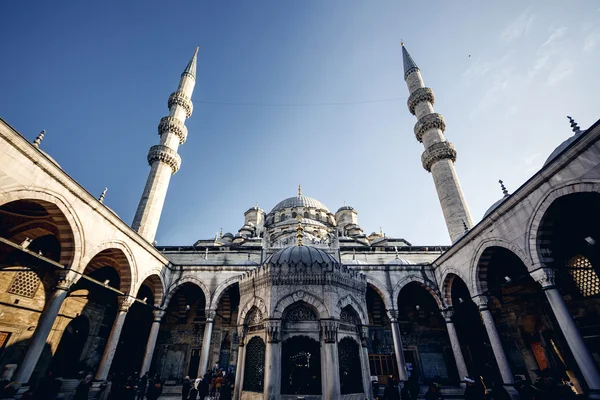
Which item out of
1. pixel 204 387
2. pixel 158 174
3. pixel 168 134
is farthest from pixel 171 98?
pixel 204 387

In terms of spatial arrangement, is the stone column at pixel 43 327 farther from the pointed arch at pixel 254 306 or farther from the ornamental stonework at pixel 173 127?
the ornamental stonework at pixel 173 127

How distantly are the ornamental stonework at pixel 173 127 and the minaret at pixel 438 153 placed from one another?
62.6 feet

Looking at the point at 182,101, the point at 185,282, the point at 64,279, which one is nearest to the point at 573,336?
the point at 64,279

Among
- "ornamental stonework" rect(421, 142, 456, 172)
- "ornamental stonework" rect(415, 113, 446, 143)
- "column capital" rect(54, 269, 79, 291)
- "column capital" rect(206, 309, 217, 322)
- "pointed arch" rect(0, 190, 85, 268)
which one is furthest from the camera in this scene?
"ornamental stonework" rect(415, 113, 446, 143)

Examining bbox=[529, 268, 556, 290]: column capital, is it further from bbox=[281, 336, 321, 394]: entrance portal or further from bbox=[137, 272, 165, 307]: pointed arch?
bbox=[137, 272, 165, 307]: pointed arch

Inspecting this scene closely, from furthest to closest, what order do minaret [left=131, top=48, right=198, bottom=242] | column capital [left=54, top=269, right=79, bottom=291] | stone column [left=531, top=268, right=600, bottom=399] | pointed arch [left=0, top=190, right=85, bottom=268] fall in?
minaret [left=131, top=48, right=198, bottom=242], column capital [left=54, top=269, right=79, bottom=291], pointed arch [left=0, top=190, right=85, bottom=268], stone column [left=531, top=268, right=600, bottom=399]

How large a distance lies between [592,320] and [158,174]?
2337 cm

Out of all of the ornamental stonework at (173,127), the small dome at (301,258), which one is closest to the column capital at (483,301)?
the small dome at (301,258)

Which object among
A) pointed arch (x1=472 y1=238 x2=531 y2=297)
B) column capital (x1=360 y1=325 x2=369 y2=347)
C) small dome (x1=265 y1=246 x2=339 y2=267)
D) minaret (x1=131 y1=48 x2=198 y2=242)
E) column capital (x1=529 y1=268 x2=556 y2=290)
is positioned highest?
minaret (x1=131 y1=48 x2=198 y2=242)

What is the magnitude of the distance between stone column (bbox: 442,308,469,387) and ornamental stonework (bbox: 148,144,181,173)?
64.9ft

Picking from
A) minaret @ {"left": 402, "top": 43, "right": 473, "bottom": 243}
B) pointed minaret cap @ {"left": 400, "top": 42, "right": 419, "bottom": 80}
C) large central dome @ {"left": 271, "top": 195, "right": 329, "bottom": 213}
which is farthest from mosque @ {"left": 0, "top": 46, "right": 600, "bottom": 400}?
large central dome @ {"left": 271, "top": 195, "right": 329, "bottom": 213}

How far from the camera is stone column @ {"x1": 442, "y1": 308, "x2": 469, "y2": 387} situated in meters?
11.5

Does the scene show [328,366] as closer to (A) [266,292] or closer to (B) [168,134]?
(A) [266,292]

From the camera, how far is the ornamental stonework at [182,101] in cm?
2348
